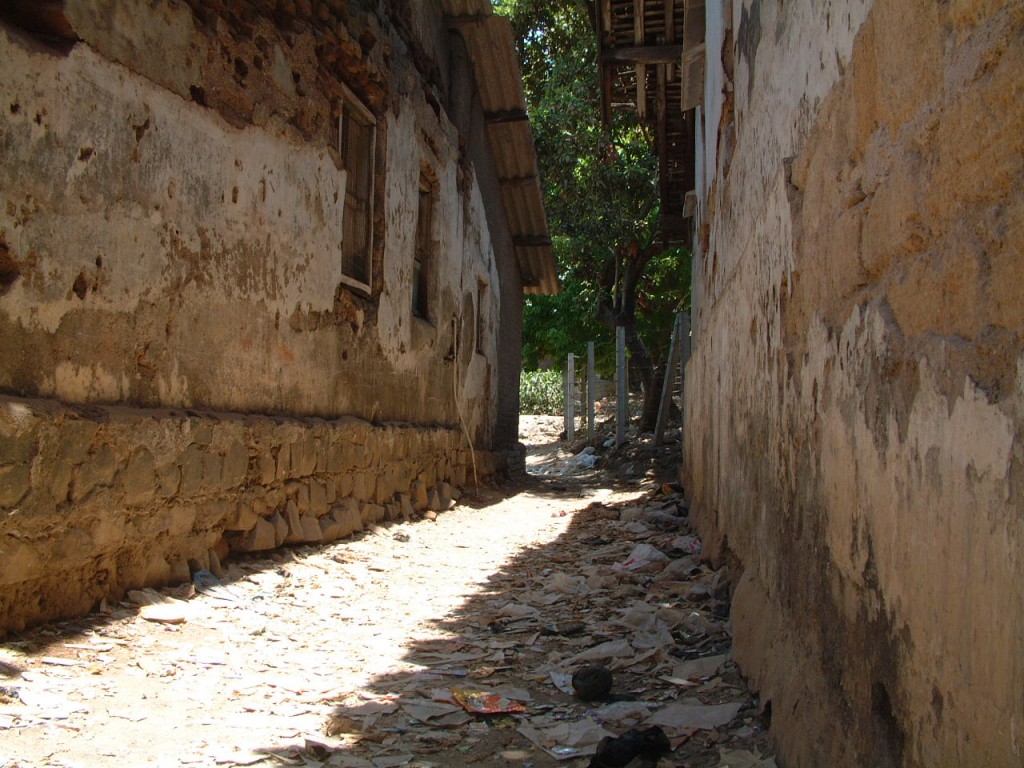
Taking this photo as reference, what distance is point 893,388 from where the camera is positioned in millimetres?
1636

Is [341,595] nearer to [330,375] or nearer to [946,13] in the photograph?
[330,375]

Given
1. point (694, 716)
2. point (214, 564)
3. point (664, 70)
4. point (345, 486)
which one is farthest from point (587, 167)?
point (694, 716)

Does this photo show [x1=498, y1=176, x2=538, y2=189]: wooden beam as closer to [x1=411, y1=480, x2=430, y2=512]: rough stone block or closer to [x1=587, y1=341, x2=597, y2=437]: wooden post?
[x1=587, y1=341, x2=597, y2=437]: wooden post

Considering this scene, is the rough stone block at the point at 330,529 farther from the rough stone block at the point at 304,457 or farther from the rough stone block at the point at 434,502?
the rough stone block at the point at 434,502

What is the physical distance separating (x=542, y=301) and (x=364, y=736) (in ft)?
68.4

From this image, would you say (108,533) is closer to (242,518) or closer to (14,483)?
(14,483)

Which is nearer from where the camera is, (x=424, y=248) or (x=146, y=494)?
(x=146, y=494)

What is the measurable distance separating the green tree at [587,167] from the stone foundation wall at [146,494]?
33.8ft

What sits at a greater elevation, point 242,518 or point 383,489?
point 242,518

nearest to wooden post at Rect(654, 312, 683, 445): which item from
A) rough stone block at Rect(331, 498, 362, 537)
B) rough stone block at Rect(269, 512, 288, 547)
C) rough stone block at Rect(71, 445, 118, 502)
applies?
rough stone block at Rect(331, 498, 362, 537)

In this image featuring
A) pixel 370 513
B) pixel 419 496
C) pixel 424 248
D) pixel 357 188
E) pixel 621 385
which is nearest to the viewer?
pixel 370 513

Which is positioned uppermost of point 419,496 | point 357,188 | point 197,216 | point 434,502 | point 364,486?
point 357,188

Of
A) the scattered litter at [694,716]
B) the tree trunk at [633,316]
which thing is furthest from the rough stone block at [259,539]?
the tree trunk at [633,316]

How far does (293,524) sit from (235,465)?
0.79 metres
